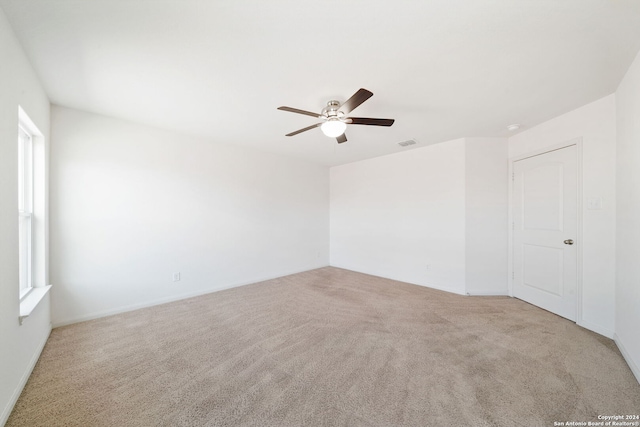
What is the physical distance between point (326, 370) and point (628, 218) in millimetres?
2928

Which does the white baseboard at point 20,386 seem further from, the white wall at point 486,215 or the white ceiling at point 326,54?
the white wall at point 486,215

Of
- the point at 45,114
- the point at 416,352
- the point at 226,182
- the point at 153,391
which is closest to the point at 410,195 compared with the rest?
the point at 416,352

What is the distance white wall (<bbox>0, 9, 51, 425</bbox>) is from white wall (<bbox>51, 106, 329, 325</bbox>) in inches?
37.6

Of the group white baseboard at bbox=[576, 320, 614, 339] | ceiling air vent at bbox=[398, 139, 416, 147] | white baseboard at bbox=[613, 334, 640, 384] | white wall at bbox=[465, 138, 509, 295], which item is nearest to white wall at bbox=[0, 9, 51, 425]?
ceiling air vent at bbox=[398, 139, 416, 147]

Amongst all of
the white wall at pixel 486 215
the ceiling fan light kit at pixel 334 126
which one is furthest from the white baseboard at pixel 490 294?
the ceiling fan light kit at pixel 334 126

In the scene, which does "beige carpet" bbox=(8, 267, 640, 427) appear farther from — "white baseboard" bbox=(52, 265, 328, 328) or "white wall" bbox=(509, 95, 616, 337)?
"white wall" bbox=(509, 95, 616, 337)

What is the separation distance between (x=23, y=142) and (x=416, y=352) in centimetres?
422

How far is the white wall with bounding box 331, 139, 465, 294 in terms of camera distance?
12.4 feet

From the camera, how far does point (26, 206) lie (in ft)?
7.33

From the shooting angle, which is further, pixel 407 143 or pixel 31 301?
pixel 407 143

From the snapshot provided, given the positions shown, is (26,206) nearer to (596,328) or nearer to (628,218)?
(628,218)

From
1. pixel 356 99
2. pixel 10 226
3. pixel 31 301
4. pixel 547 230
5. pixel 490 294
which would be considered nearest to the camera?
pixel 10 226

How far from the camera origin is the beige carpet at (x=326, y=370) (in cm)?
148

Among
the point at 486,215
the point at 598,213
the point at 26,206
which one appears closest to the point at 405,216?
the point at 486,215
